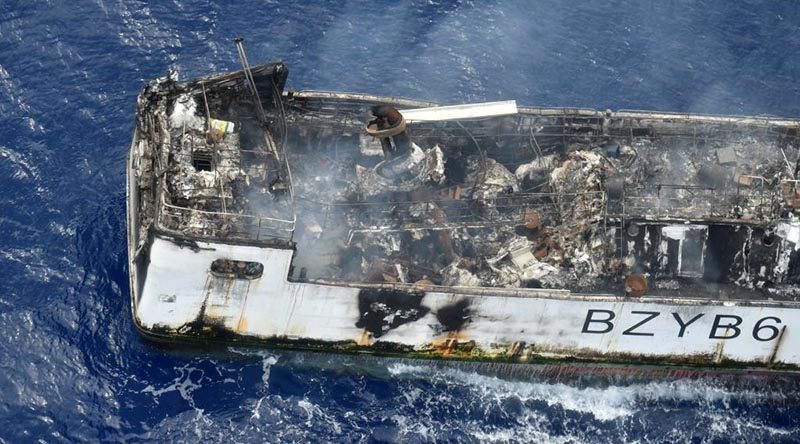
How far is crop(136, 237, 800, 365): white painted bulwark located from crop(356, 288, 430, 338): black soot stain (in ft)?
0.25

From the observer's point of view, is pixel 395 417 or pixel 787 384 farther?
pixel 787 384

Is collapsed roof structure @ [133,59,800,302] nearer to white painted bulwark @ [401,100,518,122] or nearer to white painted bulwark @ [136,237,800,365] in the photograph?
white painted bulwark @ [401,100,518,122]

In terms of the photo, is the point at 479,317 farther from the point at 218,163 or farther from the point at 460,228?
the point at 218,163

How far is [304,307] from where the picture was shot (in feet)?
81.7

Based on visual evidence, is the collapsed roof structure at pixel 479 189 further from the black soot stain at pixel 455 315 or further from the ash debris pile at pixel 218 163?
the black soot stain at pixel 455 315

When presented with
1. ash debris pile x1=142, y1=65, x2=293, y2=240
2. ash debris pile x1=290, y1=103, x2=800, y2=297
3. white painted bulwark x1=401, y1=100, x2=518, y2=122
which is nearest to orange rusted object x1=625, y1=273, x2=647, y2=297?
ash debris pile x1=290, y1=103, x2=800, y2=297

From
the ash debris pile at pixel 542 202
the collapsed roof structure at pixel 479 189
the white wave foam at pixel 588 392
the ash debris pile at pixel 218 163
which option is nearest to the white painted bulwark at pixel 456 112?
the collapsed roof structure at pixel 479 189

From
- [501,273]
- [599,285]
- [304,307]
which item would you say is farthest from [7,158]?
[599,285]

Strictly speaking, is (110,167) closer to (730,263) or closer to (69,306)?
(69,306)

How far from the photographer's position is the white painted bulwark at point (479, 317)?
24.2m

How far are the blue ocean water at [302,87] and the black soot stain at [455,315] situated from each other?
2.27m

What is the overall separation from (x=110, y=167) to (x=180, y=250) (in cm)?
940

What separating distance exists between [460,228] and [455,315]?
3351 mm

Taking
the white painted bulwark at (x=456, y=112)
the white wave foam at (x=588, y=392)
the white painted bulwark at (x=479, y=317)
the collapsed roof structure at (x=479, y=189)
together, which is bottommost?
the white wave foam at (x=588, y=392)
